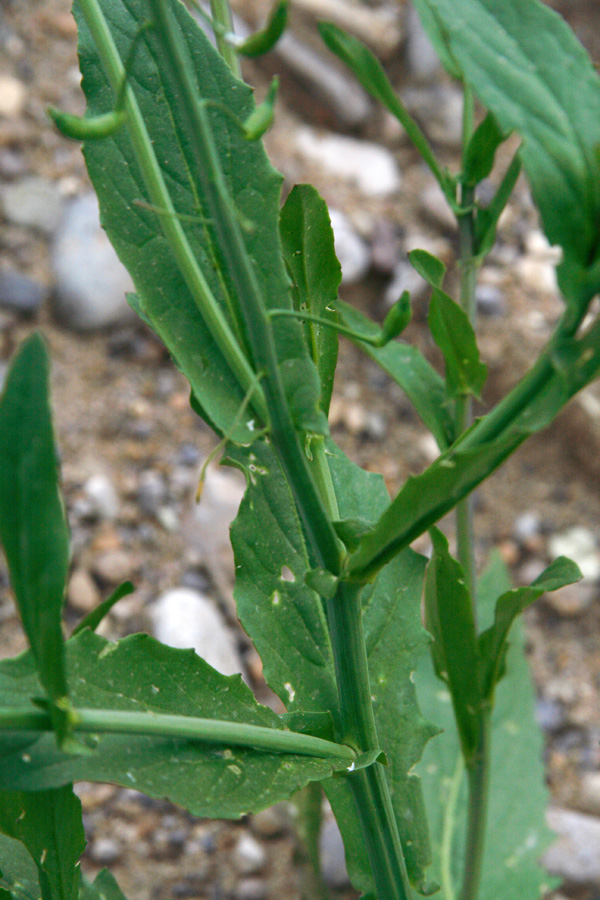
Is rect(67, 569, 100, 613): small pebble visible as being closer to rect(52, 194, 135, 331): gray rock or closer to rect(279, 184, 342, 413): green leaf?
rect(52, 194, 135, 331): gray rock

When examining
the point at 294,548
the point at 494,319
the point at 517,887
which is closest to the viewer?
the point at 294,548

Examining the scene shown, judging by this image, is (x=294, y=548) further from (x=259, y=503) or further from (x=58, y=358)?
(x=58, y=358)

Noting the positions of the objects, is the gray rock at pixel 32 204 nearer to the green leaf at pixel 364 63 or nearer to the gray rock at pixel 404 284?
the gray rock at pixel 404 284

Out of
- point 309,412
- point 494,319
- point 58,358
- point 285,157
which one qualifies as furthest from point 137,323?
point 309,412

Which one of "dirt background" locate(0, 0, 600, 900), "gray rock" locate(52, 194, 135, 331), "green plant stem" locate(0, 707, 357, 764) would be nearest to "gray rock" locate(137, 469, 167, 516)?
"dirt background" locate(0, 0, 600, 900)

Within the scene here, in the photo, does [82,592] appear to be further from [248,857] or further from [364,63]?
[364,63]

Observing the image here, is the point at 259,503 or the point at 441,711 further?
the point at 441,711
